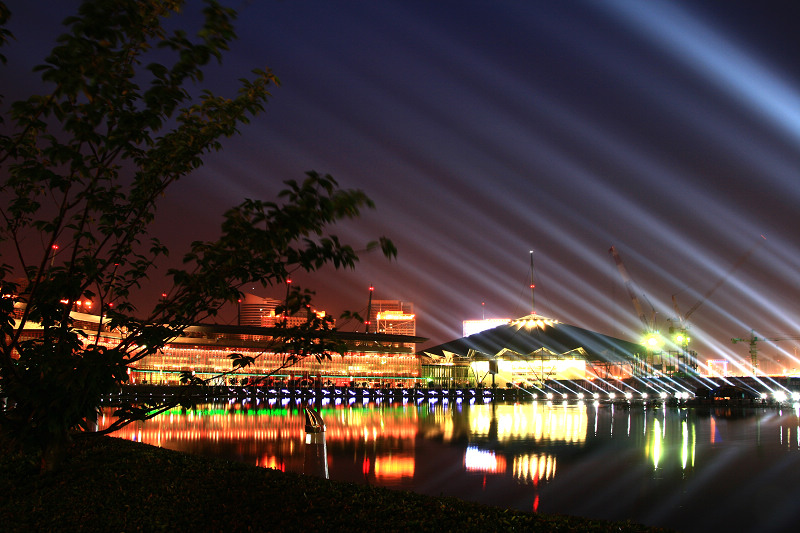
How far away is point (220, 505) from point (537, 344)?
485 feet

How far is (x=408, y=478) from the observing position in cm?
1734

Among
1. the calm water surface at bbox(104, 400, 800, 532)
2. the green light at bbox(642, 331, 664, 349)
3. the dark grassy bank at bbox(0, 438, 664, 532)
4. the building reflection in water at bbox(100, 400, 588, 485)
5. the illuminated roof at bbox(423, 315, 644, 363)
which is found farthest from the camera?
the green light at bbox(642, 331, 664, 349)

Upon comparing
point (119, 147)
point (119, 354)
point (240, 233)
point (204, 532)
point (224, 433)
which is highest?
point (119, 147)

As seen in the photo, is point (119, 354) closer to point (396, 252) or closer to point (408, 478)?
point (396, 252)

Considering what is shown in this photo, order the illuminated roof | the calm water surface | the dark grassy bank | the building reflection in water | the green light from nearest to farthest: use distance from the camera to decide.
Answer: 1. the dark grassy bank
2. the calm water surface
3. the building reflection in water
4. the illuminated roof
5. the green light

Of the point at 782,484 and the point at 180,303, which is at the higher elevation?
the point at 180,303

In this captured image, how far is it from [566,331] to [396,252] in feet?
551

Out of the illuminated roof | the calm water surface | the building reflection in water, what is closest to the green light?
the illuminated roof

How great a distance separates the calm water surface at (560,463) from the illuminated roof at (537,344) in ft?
371

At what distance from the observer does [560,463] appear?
21000 millimetres

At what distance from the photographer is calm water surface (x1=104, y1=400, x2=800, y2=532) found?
13.9 m

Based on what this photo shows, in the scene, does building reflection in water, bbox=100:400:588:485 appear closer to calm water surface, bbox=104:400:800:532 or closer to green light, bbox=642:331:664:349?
calm water surface, bbox=104:400:800:532

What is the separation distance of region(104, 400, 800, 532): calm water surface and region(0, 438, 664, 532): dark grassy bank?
151 cm

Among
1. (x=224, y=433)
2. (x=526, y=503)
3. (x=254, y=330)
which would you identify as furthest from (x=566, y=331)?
(x=526, y=503)
